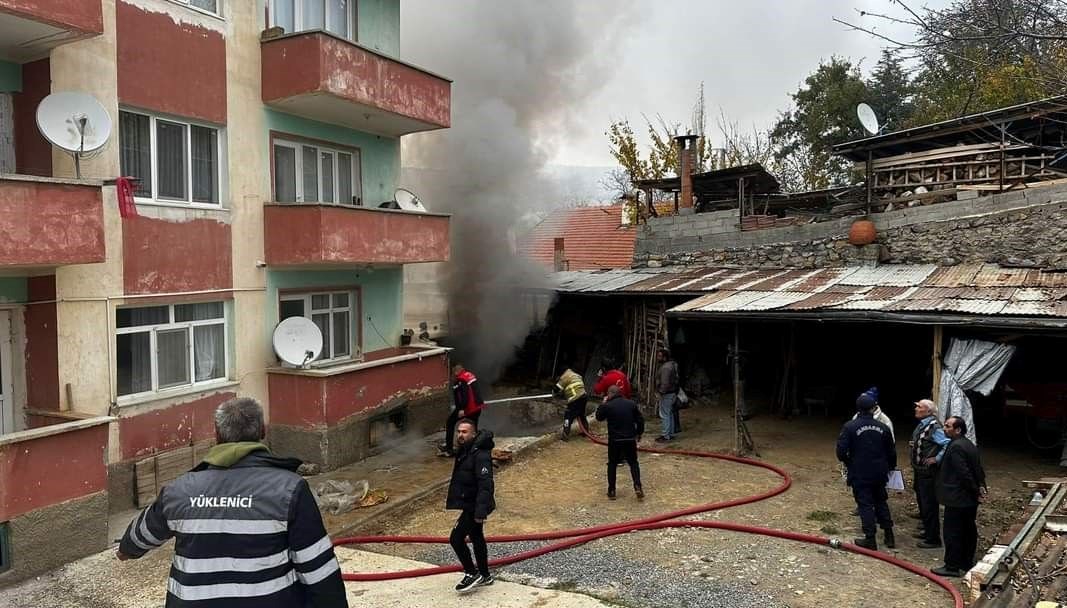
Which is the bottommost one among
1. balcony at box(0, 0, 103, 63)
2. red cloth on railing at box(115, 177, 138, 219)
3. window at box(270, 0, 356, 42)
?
red cloth on railing at box(115, 177, 138, 219)

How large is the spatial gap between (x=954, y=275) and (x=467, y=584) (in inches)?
406

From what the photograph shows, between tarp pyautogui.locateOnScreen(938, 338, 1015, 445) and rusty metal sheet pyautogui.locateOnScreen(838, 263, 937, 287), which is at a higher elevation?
rusty metal sheet pyautogui.locateOnScreen(838, 263, 937, 287)

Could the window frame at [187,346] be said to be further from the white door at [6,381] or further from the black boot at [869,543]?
the black boot at [869,543]

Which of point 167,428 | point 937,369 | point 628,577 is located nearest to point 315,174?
point 167,428

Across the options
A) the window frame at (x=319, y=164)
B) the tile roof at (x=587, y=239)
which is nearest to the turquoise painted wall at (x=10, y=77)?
the window frame at (x=319, y=164)

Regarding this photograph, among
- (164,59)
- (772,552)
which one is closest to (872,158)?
(772,552)

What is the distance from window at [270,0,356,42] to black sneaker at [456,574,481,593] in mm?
8550

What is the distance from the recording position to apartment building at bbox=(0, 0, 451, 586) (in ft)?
24.2

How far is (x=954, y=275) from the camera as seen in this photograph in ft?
40.1

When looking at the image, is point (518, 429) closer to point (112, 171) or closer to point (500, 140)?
point (500, 140)

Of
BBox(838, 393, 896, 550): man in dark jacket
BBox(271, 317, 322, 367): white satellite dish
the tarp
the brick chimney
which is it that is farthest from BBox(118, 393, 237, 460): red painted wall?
the brick chimney

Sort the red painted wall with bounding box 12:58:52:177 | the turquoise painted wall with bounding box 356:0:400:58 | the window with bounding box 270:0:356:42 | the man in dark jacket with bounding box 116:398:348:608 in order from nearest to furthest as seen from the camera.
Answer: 1. the man in dark jacket with bounding box 116:398:348:608
2. the red painted wall with bounding box 12:58:52:177
3. the window with bounding box 270:0:356:42
4. the turquoise painted wall with bounding box 356:0:400:58

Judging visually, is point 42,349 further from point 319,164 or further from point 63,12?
point 319,164

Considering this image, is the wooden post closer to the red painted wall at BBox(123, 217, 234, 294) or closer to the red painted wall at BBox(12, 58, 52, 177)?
the red painted wall at BBox(123, 217, 234, 294)
